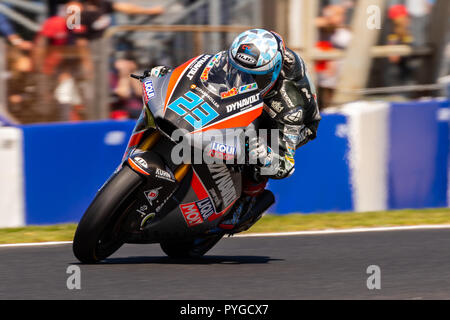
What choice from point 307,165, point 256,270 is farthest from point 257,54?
point 307,165

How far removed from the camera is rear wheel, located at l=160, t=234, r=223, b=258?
616 cm

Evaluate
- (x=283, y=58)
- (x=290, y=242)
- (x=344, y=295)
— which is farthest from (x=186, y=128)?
(x=290, y=242)

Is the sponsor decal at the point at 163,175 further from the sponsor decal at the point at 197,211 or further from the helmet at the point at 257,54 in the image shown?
the helmet at the point at 257,54

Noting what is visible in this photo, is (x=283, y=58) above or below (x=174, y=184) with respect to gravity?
above

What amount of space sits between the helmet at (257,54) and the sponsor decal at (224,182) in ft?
1.78

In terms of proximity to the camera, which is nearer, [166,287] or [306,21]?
[166,287]

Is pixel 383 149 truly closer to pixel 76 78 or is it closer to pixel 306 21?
pixel 306 21

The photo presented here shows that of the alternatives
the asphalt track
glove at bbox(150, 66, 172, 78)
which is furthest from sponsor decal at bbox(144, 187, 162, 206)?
glove at bbox(150, 66, 172, 78)

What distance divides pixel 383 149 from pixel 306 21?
6.79 feet

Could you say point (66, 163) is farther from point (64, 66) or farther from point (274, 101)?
point (274, 101)

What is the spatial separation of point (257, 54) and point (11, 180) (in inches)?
137

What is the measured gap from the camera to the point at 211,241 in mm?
6203

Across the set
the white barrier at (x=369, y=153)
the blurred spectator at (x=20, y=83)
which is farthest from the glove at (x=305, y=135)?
the blurred spectator at (x=20, y=83)

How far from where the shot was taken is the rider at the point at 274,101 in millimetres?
5305
